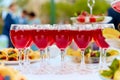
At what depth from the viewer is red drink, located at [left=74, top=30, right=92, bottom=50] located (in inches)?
66.8

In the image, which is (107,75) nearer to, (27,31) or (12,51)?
(27,31)

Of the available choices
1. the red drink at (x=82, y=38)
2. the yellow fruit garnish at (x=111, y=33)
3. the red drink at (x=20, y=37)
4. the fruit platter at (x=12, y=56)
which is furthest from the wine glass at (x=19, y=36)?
the yellow fruit garnish at (x=111, y=33)

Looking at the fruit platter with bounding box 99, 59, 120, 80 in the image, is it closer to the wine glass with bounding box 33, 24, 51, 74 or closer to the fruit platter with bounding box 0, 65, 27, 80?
the fruit platter with bounding box 0, 65, 27, 80

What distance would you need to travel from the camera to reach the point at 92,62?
184cm

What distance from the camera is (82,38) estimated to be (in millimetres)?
1719

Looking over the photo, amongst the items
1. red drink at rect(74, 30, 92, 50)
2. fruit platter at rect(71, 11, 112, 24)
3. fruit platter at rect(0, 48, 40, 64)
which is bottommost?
fruit platter at rect(0, 48, 40, 64)

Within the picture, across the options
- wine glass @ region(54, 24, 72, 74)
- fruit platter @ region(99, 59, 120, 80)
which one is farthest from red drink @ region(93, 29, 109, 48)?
fruit platter @ region(99, 59, 120, 80)

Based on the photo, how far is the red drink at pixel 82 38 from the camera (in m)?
1.70

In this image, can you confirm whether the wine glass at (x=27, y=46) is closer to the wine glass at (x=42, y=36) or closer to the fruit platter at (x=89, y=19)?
the wine glass at (x=42, y=36)

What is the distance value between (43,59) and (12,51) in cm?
22

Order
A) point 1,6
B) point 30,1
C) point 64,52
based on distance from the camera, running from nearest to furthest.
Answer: point 64,52, point 1,6, point 30,1

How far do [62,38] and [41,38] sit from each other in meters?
0.10

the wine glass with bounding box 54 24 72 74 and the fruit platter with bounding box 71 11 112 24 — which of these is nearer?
the wine glass with bounding box 54 24 72 74

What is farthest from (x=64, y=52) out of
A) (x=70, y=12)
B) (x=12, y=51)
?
(x=70, y=12)
